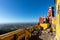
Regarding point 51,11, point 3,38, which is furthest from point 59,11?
point 51,11

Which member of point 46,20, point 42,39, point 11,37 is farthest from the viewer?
point 46,20

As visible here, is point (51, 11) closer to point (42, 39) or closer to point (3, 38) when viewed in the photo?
point (42, 39)

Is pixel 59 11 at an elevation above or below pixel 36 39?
above

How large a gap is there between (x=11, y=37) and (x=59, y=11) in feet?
5.78

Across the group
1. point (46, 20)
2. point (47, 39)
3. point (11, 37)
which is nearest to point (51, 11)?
point (46, 20)

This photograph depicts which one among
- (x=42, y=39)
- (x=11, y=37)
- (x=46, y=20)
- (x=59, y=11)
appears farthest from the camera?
(x=46, y=20)

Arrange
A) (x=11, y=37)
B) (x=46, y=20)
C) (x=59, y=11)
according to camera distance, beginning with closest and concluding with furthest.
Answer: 1. (x=59, y=11)
2. (x=11, y=37)
3. (x=46, y=20)

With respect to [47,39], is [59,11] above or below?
above

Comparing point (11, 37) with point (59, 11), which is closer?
point (59, 11)

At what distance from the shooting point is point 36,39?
7.24 metres

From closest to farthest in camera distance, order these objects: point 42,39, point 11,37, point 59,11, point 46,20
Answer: point 59,11
point 11,37
point 42,39
point 46,20

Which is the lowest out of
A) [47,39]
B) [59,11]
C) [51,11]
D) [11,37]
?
[47,39]

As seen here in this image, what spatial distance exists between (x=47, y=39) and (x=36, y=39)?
815 millimetres

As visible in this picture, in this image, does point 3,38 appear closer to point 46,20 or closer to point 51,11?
point 46,20
